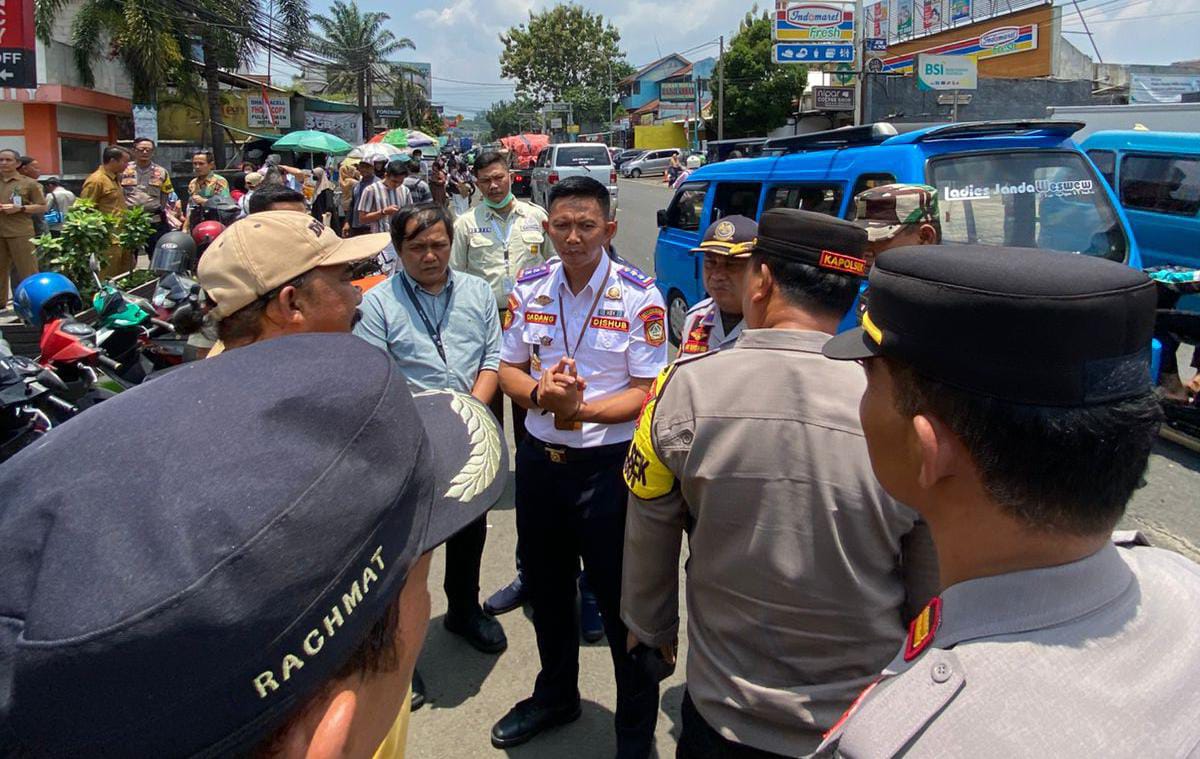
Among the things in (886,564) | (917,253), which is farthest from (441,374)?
(917,253)

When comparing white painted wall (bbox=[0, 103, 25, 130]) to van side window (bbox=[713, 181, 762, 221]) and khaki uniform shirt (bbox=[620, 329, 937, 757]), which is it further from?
khaki uniform shirt (bbox=[620, 329, 937, 757])

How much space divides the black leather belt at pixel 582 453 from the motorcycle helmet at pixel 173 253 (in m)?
5.13

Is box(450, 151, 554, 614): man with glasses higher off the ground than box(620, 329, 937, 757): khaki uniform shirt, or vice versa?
box(450, 151, 554, 614): man with glasses

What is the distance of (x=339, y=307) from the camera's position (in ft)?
6.97

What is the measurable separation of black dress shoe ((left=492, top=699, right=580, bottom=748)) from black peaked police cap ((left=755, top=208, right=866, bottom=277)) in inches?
70.9

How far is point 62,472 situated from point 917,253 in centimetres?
97

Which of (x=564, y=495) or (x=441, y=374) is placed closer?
(x=564, y=495)

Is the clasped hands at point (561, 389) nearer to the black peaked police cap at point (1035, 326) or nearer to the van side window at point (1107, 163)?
the black peaked police cap at point (1035, 326)

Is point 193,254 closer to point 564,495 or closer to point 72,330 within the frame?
point 72,330

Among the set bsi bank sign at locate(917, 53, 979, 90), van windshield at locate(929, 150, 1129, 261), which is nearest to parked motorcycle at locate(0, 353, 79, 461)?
van windshield at locate(929, 150, 1129, 261)

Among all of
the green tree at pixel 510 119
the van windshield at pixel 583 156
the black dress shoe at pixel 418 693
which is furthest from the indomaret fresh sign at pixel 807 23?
the green tree at pixel 510 119

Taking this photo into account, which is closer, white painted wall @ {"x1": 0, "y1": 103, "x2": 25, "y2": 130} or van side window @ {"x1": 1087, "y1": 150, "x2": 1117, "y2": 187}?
van side window @ {"x1": 1087, "y1": 150, "x2": 1117, "y2": 187}

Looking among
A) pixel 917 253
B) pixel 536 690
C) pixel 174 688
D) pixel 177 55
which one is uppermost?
pixel 177 55

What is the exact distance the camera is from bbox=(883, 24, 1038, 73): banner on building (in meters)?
28.5
